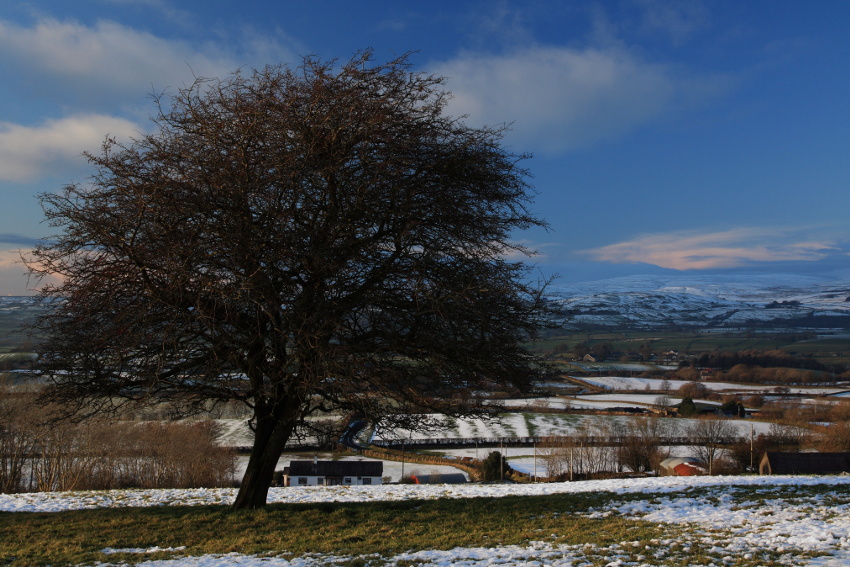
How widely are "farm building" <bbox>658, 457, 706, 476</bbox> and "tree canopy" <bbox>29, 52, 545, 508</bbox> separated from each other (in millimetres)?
37824

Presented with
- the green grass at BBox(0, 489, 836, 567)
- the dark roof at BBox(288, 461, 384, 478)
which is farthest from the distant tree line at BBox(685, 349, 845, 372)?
the green grass at BBox(0, 489, 836, 567)

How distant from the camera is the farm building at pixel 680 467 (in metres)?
43.3

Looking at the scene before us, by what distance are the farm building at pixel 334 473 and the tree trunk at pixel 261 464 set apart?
1279 inches

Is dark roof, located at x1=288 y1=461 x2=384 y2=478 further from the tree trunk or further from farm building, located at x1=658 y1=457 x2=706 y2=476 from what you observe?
the tree trunk

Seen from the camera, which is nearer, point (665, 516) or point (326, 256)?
point (326, 256)

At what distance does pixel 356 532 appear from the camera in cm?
1017

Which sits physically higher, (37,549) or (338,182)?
(338,182)

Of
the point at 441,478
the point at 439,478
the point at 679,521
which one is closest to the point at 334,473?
the point at 439,478

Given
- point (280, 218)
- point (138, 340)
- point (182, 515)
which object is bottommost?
point (182, 515)

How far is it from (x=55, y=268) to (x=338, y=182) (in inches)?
210

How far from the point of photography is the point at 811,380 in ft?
363

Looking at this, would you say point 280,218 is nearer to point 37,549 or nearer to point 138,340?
point 138,340

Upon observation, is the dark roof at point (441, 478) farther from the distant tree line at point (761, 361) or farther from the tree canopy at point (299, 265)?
the distant tree line at point (761, 361)

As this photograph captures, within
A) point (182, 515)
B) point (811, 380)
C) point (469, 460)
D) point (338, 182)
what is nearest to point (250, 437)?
point (469, 460)
